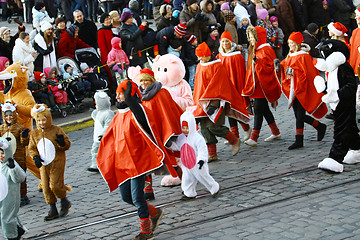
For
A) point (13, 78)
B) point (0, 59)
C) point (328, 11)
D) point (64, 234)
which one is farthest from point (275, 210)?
point (328, 11)

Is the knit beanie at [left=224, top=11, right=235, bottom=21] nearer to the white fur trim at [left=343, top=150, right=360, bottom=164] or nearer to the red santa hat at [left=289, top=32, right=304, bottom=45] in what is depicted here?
the red santa hat at [left=289, top=32, right=304, bottom=45]

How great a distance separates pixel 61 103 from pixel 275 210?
7558 millimetres

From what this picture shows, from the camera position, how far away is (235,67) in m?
11.6

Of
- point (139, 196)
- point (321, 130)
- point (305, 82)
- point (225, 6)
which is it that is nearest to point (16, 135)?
point (139, 196)

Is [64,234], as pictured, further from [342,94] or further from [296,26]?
[296,26]

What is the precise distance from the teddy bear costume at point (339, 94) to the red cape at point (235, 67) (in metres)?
2.23

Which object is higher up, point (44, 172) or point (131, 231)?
point (44, 172)

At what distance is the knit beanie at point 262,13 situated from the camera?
1778cm

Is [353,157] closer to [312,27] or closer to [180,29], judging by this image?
[180,29]

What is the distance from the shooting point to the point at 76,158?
470 inches

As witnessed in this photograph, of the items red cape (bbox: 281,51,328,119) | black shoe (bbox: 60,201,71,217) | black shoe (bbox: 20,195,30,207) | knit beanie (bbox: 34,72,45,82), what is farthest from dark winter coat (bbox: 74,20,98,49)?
black shoe (bbox: 60,201,71,217)

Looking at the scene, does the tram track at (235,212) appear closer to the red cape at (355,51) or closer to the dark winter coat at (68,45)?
the red cape at (355,51)

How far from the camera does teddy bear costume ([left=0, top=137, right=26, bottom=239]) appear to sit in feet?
25.4

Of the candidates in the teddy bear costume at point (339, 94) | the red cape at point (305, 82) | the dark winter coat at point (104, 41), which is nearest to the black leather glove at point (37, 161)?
the teddy bear costume at point (339, 94)
